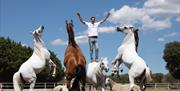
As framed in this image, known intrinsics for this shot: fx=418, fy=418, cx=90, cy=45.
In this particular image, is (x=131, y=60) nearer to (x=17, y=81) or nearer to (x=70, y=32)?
(x=70, y=32)

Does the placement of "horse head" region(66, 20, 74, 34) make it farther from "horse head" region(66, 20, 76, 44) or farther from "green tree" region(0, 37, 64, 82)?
"green tree" region(0, 37, 64, 82)

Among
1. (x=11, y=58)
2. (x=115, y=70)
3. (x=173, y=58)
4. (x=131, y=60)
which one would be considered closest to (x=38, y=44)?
(x=115, y=70)

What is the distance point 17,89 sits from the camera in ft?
53.6

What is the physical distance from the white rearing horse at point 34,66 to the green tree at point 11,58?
135 ft

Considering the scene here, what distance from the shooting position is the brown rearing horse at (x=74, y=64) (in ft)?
46.8

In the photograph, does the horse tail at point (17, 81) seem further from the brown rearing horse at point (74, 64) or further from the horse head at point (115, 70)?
the horse head at point (115, 70)

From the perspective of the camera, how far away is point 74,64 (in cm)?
1433

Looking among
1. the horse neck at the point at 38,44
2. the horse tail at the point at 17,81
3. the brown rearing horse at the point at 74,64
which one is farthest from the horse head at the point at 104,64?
the horse tail at the point at 17,81

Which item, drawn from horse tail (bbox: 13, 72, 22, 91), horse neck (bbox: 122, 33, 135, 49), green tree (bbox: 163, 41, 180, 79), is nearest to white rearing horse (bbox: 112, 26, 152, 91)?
horse neck (bbox: 122, 33, 135, 49)

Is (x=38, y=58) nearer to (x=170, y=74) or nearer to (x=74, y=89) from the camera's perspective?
(x=74, y=89)

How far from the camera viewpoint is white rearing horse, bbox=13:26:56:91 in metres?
16.1

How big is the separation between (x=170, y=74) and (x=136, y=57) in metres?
69.5

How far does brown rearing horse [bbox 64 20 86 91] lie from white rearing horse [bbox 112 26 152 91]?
58.0 inches

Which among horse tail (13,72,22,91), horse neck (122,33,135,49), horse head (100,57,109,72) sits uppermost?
horse neck (122,33,135,49)
